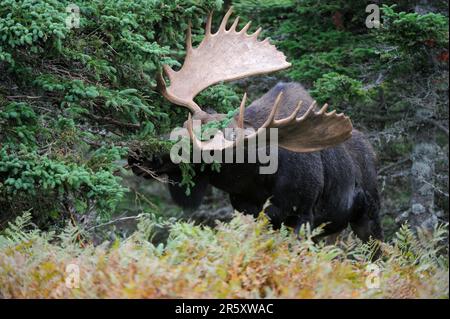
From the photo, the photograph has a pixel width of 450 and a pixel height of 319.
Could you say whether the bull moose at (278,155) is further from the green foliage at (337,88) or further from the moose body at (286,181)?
the green foliage at (337,88)

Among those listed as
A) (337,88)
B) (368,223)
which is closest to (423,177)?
(368,223)

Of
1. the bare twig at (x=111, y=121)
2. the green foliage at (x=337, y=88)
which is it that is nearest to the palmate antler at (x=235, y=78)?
the bare twig at (x=111, y=121)

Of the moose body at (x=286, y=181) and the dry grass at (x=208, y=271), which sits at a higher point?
the dry grass at (x=208, y=271)

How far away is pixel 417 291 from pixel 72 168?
9.83 feet

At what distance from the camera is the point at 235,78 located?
30.6ft

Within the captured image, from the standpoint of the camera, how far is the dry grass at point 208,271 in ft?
16.5

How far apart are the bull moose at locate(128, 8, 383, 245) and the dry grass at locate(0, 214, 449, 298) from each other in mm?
2300

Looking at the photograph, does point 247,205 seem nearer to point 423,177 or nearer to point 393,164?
point 423,177

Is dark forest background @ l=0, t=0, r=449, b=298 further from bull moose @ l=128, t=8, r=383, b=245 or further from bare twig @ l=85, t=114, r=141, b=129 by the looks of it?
bull moose @ l=128, t=8, r=383, b=245

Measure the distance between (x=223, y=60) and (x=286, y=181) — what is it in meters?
1.60

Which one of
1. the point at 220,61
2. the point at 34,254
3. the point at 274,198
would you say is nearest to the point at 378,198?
the point at 274,198

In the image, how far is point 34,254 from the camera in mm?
5887
